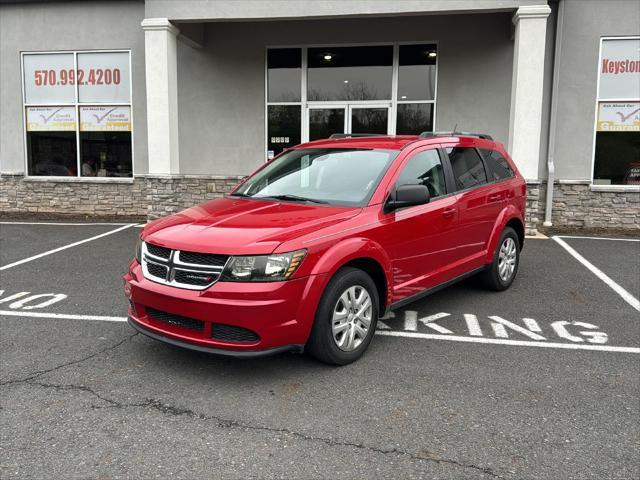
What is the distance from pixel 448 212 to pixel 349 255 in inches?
62.5

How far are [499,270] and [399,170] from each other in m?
2.26

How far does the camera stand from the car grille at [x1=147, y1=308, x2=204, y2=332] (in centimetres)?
383

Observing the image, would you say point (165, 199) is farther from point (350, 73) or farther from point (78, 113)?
point (350, 73)

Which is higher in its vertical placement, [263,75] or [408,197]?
[263,75]

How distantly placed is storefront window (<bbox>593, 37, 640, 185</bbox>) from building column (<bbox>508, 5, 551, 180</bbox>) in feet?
7.04

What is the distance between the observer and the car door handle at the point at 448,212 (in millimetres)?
5188

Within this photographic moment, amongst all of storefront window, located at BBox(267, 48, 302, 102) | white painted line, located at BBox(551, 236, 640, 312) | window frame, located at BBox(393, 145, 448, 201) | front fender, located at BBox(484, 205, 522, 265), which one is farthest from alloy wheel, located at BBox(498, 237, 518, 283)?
storefront window, located at BBox(267, 48, 302, 102)

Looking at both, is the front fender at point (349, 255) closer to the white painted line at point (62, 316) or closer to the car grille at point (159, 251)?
the car grille at point (159, 251)

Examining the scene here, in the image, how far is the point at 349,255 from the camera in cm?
408

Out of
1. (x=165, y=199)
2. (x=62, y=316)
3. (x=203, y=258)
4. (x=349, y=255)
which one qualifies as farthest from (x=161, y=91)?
(x=349, y=255)

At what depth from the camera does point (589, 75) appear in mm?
Result: 11023

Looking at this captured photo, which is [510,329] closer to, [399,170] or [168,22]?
[399,170]

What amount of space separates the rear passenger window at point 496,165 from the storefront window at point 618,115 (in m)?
5.87

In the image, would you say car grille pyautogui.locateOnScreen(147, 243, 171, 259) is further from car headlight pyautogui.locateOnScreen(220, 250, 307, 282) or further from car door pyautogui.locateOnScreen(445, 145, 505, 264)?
car door pyautogui.locateOnScreen(445, 145, 505, 264)
